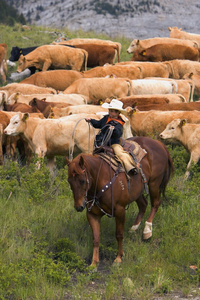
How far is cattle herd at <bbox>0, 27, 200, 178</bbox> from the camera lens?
1201cm

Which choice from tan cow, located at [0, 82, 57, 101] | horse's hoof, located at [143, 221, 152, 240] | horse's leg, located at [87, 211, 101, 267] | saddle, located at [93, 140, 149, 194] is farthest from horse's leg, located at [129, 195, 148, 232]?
tan cow, located at [0, 82, 57, 101]

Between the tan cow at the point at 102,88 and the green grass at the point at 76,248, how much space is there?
7298 mm

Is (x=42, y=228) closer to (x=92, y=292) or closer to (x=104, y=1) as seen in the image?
(x=92, y=292)

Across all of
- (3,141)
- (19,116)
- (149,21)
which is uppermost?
(19,116)

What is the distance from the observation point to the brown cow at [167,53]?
23453 millimetres

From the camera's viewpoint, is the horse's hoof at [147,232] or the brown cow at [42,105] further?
the brown cow at [42,105]

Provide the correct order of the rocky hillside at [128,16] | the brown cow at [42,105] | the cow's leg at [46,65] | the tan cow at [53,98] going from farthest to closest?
the rocky hillside at [128,16]
the cow's leg at [46,65]
the tan cow at [53,98]
the brown cow at [42,105]

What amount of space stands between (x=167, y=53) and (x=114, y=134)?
52.3 feet

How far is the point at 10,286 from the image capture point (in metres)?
7.25

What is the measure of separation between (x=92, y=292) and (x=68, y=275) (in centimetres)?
44

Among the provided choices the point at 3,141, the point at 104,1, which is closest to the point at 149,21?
the point at 104,1

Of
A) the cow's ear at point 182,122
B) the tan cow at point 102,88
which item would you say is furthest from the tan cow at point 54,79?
the cow's ear at point 182,122

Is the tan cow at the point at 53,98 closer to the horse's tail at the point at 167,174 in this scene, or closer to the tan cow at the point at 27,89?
the tan cow at the point at 27,89

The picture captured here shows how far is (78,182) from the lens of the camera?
7.49 metres
